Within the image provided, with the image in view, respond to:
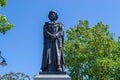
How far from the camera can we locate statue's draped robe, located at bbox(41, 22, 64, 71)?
685 inches

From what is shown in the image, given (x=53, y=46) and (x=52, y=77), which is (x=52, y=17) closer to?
(x=53, y=46)

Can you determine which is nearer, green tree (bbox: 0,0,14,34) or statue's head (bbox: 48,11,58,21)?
statue's head (bbox: 48,11,58,21)

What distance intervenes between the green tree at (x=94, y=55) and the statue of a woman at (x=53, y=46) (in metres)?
21.3

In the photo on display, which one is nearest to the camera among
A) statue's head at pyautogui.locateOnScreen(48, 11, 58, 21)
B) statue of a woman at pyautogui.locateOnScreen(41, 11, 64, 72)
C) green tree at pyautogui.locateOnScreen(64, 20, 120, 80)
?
statue of a woman at pyautogui.locateOnScreen(41, 11, 64, 72)

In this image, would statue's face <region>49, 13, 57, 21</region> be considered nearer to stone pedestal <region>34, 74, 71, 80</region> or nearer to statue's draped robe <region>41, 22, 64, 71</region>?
statue's draped robe <region>41, 22, 64, 71</region>

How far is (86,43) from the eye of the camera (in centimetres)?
4169

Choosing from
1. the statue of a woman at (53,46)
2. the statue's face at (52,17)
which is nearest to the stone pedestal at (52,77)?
the statue of a woman at (53,46)

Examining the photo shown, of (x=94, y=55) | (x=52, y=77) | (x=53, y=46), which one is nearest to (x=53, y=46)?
(x=53, y=46)

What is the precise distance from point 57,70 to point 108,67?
2296 centimetres

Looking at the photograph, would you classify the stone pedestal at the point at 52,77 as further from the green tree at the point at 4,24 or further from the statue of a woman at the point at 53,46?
the green tree at the point at 4,24

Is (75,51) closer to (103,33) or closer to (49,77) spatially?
(103,33)

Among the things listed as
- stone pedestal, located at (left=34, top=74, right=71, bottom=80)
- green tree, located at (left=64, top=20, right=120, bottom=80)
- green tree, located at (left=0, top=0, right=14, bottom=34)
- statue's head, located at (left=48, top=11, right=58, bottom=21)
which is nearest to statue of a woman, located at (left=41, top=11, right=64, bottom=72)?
statue's head, located at (left=48, top=11, right=58, bottom=21)

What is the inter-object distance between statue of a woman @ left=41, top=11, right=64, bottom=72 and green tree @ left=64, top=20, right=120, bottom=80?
2130cm

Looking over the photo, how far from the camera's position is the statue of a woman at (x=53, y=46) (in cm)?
1731
